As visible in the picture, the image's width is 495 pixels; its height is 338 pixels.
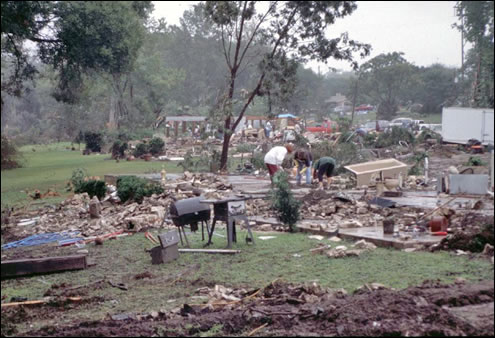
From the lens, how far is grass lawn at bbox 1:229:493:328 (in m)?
8.02

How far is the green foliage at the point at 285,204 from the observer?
492 inches

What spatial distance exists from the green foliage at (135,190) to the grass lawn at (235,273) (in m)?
6.17

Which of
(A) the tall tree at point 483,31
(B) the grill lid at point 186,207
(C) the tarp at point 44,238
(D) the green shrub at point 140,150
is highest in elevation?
(A) the tall tree at point 483,31

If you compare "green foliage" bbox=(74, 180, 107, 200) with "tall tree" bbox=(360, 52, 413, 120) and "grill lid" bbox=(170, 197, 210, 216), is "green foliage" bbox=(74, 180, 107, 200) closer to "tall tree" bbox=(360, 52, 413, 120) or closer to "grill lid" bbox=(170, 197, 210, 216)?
"grill lid" bbox=(170, 197, 210, 216)

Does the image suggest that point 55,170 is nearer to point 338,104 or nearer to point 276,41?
point 276,41

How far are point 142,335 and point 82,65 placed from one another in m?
19.8

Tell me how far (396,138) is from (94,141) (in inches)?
786

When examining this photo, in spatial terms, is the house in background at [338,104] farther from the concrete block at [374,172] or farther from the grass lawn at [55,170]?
the concrete block at [374,172]

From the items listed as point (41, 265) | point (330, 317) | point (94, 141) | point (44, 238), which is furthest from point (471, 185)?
point (94, 141)

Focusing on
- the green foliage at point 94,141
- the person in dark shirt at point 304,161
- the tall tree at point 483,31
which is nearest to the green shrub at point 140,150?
the green foliage at point 94,141

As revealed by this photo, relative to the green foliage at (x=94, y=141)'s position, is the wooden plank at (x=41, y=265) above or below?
below

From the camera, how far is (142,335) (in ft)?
20.1

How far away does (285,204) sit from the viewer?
1273 centimetres

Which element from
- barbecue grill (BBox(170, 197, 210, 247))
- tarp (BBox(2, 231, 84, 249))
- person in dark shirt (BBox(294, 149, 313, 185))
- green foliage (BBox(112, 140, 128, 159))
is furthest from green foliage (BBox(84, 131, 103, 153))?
barbecue grill (BBox(170, 197, 210, 247))
